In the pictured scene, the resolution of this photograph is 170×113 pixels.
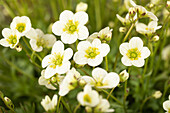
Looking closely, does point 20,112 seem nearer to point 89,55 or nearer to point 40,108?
point 40,108

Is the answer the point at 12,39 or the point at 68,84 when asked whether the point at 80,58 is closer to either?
the point at 68,84

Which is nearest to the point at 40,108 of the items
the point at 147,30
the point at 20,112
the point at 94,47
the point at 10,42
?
the point at 20,112

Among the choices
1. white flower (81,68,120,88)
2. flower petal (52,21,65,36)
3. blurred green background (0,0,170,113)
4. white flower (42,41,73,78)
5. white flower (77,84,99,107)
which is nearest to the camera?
white flower (77,84,99,107)

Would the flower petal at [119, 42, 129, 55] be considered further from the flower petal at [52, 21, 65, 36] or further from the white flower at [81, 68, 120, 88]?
the flower petal at [52, 21, 65, 36]

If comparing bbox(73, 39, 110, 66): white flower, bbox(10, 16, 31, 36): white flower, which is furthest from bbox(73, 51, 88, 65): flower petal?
bbox(10, 16, 31, 36): white flower

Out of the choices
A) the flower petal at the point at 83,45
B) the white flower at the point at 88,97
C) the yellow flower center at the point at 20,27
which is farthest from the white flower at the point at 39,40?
the white flower at the point at 88,97

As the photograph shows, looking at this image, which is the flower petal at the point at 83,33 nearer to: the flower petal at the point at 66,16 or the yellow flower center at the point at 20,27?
the flower petal at the point at 66,16
